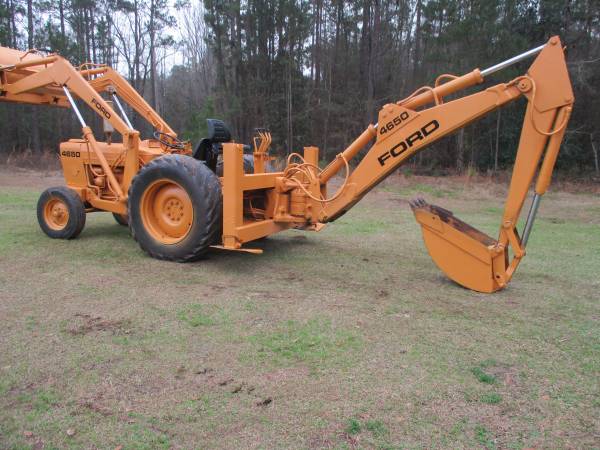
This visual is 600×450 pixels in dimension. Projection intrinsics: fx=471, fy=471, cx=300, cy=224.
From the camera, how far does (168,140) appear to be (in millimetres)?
6969

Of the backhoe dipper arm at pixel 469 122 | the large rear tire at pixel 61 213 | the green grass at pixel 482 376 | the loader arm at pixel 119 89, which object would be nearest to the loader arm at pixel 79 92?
the loader arm at pixel 119 89

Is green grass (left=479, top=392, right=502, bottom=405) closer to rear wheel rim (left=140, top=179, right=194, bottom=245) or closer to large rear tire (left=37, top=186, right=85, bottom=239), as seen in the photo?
rear wheel rim (left=140, top=179, right=194, bottom=245)

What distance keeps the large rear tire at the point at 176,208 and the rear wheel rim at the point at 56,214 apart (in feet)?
5.15

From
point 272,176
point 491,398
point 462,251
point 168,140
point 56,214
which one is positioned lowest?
point 491,398

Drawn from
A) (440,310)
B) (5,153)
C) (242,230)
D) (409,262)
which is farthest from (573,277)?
(5,153)

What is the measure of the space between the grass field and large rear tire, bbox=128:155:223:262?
282 millimetres

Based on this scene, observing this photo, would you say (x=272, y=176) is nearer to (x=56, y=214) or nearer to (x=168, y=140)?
(x=168, y=140)

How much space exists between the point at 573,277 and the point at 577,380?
2.68 meters

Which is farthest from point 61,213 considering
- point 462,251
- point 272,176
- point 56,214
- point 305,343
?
point 462,251

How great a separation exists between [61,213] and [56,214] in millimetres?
92

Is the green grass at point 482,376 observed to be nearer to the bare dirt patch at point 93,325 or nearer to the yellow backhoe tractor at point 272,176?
the yellow backhoe tractor at point 272,176

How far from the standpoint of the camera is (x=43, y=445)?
2250 mm

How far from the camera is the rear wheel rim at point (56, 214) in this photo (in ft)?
21.3

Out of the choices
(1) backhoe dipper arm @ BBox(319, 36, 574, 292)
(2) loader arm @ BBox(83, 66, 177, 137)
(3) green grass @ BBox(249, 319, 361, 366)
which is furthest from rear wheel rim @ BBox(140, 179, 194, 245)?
(3) green grass @ BBox(249, 319, 361, 366)
